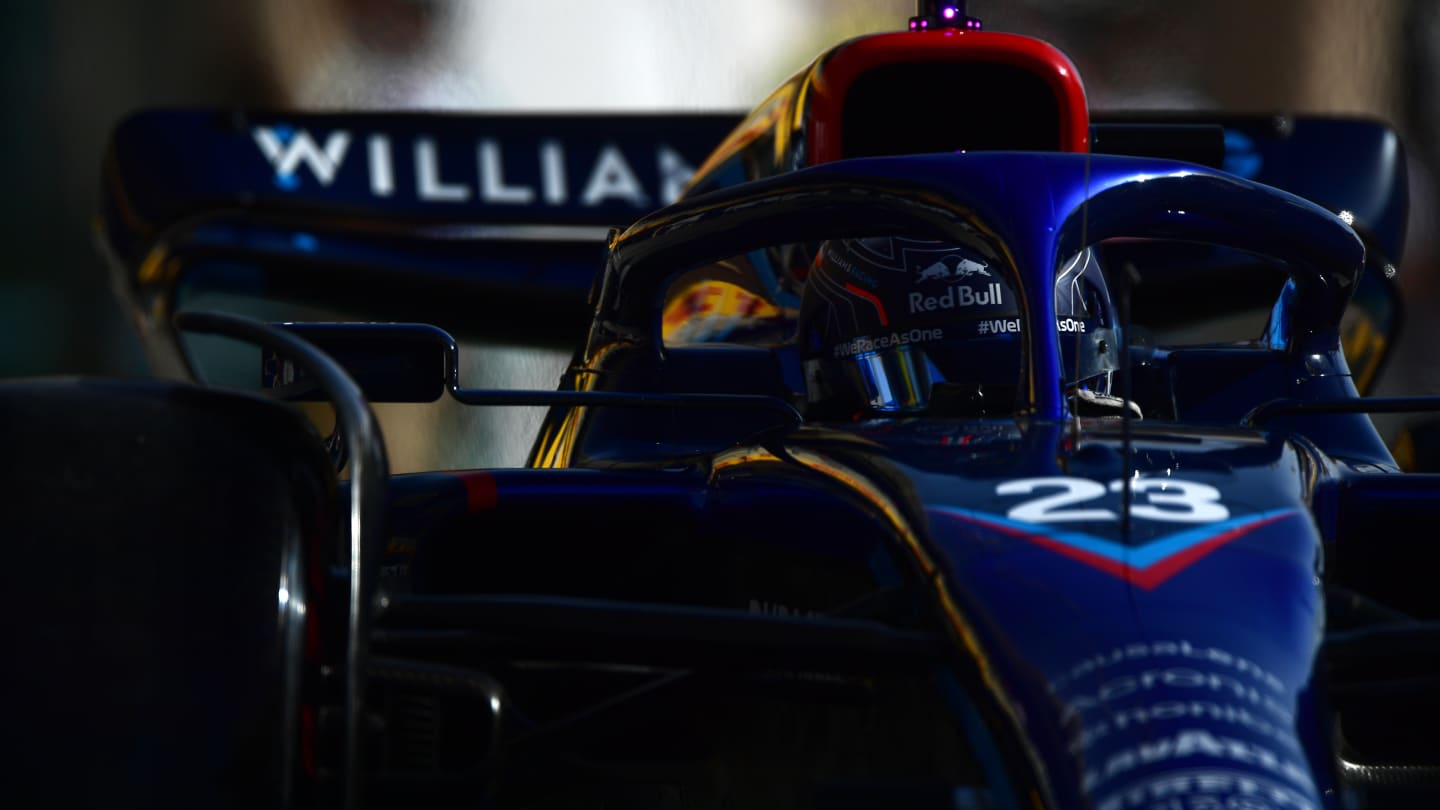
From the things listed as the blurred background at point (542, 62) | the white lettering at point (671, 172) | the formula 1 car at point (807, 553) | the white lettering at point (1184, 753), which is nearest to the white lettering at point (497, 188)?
the white lettering at point (671, 172)

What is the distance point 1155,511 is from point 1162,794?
0.28m

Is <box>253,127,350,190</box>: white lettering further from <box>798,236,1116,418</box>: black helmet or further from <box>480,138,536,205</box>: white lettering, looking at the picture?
Result: <box>798,236,1116,418</box>: black helmet

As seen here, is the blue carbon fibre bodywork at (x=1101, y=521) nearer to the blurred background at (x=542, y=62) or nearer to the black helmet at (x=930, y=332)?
the black helmet at (x=930, y=332)

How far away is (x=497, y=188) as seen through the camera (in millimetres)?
4562

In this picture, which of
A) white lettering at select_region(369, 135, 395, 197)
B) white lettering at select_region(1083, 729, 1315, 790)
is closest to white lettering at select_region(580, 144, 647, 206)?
white lettering at select_region(369, 135, 395, 197)

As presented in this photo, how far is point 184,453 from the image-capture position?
44.5 inches

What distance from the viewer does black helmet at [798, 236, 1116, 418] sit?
1.75 meters

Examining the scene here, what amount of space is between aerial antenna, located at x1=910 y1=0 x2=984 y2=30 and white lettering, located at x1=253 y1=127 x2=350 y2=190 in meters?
2.22

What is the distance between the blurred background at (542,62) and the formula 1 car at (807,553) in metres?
6.73

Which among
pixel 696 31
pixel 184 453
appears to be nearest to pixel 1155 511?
pixel 184 453

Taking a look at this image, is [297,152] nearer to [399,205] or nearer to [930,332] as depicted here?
[399,205]

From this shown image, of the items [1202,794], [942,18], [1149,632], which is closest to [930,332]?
[1149,632]

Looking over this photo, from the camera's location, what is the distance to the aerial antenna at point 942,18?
2773mm

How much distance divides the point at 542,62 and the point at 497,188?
4719 millimetres
